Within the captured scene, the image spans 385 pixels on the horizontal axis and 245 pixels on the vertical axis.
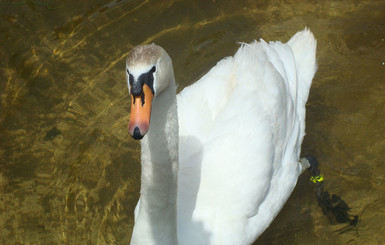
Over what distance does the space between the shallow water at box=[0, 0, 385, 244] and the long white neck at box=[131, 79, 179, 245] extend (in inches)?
48.2

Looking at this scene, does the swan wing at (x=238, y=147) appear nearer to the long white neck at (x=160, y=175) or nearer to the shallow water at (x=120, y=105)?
the long white neck at (x=160, y=175)

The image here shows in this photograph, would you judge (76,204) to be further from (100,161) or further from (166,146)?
(166,146)

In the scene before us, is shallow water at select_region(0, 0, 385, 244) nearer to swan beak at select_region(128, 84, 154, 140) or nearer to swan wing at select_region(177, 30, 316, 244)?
swan wing at select_region(177, 30, 316, 244)

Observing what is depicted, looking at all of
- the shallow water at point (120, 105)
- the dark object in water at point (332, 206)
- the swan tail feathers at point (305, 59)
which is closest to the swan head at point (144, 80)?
the shallow water at point (120, 105)

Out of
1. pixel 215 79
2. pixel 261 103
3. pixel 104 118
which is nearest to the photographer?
pixel 261 103

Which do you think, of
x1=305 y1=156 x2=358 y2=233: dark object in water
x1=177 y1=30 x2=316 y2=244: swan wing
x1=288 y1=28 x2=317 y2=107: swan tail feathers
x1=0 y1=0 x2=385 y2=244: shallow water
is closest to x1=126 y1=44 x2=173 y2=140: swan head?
x1=177 y1=30 x2=316 y2=244: swan wing

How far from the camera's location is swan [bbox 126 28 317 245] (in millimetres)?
3053

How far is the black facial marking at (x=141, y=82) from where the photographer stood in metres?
2.37

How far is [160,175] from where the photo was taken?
2932mm

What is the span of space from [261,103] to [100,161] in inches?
71.1

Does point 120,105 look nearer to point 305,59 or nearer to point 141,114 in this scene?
point 305,59

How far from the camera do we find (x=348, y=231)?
4.52 meters

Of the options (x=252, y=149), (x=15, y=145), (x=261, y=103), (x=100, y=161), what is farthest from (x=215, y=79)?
(x=15, y=145)

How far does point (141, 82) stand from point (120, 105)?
116 inches
